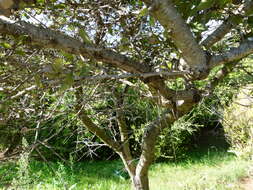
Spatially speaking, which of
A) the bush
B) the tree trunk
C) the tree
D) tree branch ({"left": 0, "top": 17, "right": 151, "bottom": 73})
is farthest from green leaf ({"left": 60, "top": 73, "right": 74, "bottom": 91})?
the bush

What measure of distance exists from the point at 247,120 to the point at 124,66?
4.71 meters

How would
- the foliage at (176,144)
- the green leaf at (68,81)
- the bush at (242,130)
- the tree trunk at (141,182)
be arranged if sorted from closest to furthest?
the green leaf at (68,81), the tree trunk at (141,182), the bush at (242,130), the foliage at (176,144)

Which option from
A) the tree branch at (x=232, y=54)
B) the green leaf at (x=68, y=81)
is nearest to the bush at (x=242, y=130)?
the tree branch at (x=232, y=54)

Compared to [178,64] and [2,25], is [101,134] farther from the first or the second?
[2,25]

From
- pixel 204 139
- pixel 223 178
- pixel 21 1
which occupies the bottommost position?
pixel 223 178

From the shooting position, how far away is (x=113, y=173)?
193 inches

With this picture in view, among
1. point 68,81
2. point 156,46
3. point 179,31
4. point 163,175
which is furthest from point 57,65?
point 163,175

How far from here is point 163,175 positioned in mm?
4656

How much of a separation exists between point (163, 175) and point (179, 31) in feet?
14.1

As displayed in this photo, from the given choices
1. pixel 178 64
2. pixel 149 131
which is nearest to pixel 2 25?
pixel 178 64

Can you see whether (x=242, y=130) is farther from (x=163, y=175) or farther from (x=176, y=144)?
(x=163, y=175)

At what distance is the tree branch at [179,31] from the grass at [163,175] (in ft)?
8.41

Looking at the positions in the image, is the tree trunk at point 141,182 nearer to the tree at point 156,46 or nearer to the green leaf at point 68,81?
the tree at point 156,46

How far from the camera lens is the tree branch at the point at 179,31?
0.70 metres
